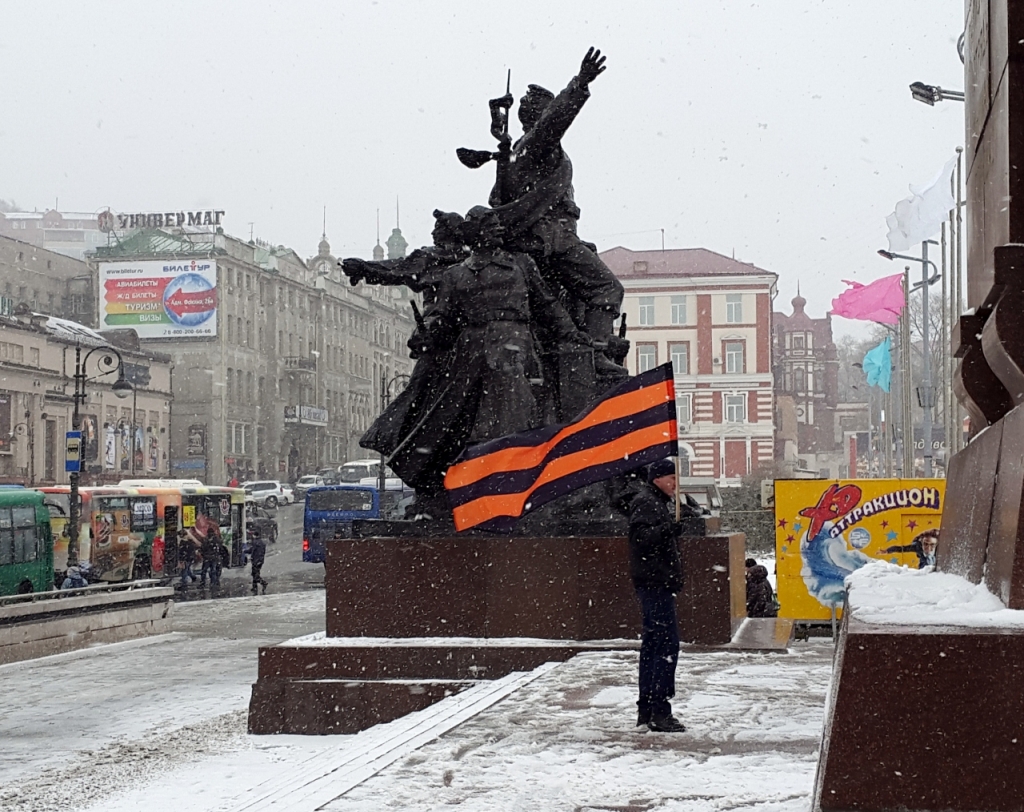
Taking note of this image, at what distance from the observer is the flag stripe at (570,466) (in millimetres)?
7965

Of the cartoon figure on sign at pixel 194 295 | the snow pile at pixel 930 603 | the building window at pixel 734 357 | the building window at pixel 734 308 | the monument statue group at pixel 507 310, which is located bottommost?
the snow pile at pixel 930 603

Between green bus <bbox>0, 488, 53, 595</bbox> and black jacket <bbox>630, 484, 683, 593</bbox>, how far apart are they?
21.6m

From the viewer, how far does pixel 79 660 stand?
18125mm

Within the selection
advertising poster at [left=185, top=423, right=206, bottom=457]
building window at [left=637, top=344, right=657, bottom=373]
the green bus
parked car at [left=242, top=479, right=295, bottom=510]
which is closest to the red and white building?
building window at [left=637, top=344, right=657, bottom=373]

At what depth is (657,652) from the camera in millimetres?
7098

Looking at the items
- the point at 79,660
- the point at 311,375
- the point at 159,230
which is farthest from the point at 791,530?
the point at 311,375

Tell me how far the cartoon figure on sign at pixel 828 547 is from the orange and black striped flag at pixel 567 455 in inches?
455

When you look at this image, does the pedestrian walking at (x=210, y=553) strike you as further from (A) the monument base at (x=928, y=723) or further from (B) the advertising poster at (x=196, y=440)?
(B) the advertising poster at (x=196, y=440)

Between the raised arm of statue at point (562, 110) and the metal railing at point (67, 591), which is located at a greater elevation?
the raised arm of statue at point (562, 110)

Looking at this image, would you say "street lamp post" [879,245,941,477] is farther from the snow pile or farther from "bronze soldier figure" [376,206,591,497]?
the snow pile

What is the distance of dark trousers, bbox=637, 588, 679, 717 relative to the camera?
686 centimetres

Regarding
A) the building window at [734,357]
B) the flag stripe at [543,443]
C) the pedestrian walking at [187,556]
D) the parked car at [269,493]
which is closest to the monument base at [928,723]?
the flag stripe at [543,443]

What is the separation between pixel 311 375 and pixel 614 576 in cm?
7895

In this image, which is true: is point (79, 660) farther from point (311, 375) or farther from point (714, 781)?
point (311, 375)
